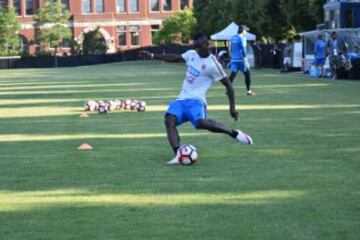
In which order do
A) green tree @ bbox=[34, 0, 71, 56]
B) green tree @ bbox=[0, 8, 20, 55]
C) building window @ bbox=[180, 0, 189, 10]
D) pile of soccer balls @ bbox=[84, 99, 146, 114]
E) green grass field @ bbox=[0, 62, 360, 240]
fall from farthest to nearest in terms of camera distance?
1. building window @ bbox=[180, 0, 189, 10]
2. green tree @ bbox=[34, 0, 71, 56]
3. green tree @ bbox=[0, 8, 20, 55]
4. pile of soccer balls @ bbox=[84, 99, 146, 114]
5. green grass field @ bbox=[0, 62, 360, 240]

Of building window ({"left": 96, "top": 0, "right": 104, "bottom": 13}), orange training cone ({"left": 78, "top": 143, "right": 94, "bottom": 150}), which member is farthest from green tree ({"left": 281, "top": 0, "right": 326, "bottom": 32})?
building window ({"left": 96, "top": 0, "right": 104, "bottom": 13})

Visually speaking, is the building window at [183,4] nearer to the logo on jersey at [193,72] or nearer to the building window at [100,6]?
the building window at [100,6]

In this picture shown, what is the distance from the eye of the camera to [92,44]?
4208 inches

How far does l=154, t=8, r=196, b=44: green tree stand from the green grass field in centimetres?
8544

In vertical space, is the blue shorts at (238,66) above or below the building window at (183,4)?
below

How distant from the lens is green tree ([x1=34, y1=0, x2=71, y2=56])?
349 feet

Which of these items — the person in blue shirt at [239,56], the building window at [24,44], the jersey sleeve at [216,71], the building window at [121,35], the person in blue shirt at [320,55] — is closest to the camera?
the jersey sleeve at [216,71]

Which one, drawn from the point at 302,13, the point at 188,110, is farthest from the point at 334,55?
the point at 188,110

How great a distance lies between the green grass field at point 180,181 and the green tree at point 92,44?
89.2 metres

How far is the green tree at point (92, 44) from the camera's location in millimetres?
106500

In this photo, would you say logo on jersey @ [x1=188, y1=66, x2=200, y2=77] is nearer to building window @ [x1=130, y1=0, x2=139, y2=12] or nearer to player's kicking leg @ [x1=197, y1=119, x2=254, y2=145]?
player's kicking leg @ [x1=197, y1=119, x2=254, y2=145]

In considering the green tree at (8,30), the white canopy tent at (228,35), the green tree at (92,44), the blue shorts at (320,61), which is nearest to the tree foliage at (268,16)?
the white canopy tent at (228,35)

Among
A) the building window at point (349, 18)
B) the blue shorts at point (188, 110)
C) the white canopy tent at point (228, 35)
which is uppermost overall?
the building window at point (349, 18)

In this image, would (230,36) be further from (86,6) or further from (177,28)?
→ (86,6)
